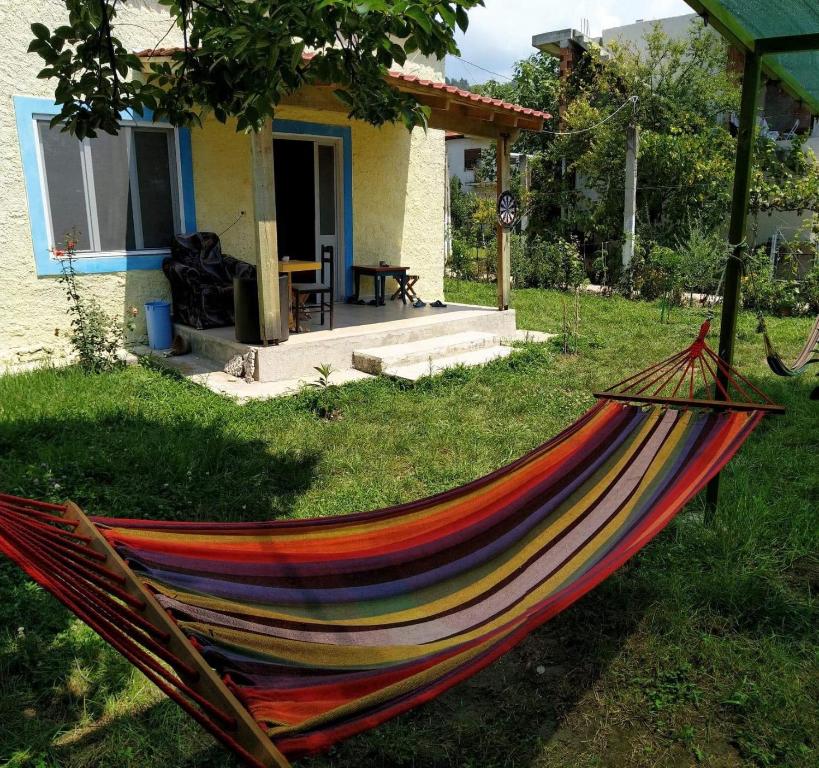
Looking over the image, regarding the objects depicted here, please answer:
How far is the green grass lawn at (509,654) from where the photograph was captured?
2.20 m

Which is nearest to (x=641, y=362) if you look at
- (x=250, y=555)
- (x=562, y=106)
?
(x=250, y=555)

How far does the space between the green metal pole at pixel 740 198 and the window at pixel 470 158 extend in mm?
16224

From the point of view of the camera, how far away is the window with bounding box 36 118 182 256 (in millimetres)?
6348

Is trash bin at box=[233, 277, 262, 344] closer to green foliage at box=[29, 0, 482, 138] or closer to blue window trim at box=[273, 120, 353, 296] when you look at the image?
blue window trim at box=[273, 120, 353, 296]

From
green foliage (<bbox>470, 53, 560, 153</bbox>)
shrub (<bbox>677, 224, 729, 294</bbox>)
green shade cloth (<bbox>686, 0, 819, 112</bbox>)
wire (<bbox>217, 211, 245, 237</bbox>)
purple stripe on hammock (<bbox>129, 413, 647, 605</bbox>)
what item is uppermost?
green foliage (<bbox>470, 53, 560, 153</bbox>)

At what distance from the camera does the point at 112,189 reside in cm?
672

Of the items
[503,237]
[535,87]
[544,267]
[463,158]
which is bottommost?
[544,267]

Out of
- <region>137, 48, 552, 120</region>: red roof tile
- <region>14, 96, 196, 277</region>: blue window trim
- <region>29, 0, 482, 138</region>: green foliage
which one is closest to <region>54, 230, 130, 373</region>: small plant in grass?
<region>14, 96, 196, 277</region>: blue window trim

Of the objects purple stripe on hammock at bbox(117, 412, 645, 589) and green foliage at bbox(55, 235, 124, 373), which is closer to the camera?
purple stripe on hammock at bbox(117, 412, 645, 589)

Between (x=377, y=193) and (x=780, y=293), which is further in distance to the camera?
(x=780, y=293)

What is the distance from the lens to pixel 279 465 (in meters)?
4.17

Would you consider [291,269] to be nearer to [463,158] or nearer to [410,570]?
[410,570]

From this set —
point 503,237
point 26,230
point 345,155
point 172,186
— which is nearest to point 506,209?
point 503,237

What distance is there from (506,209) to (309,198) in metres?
2.40
